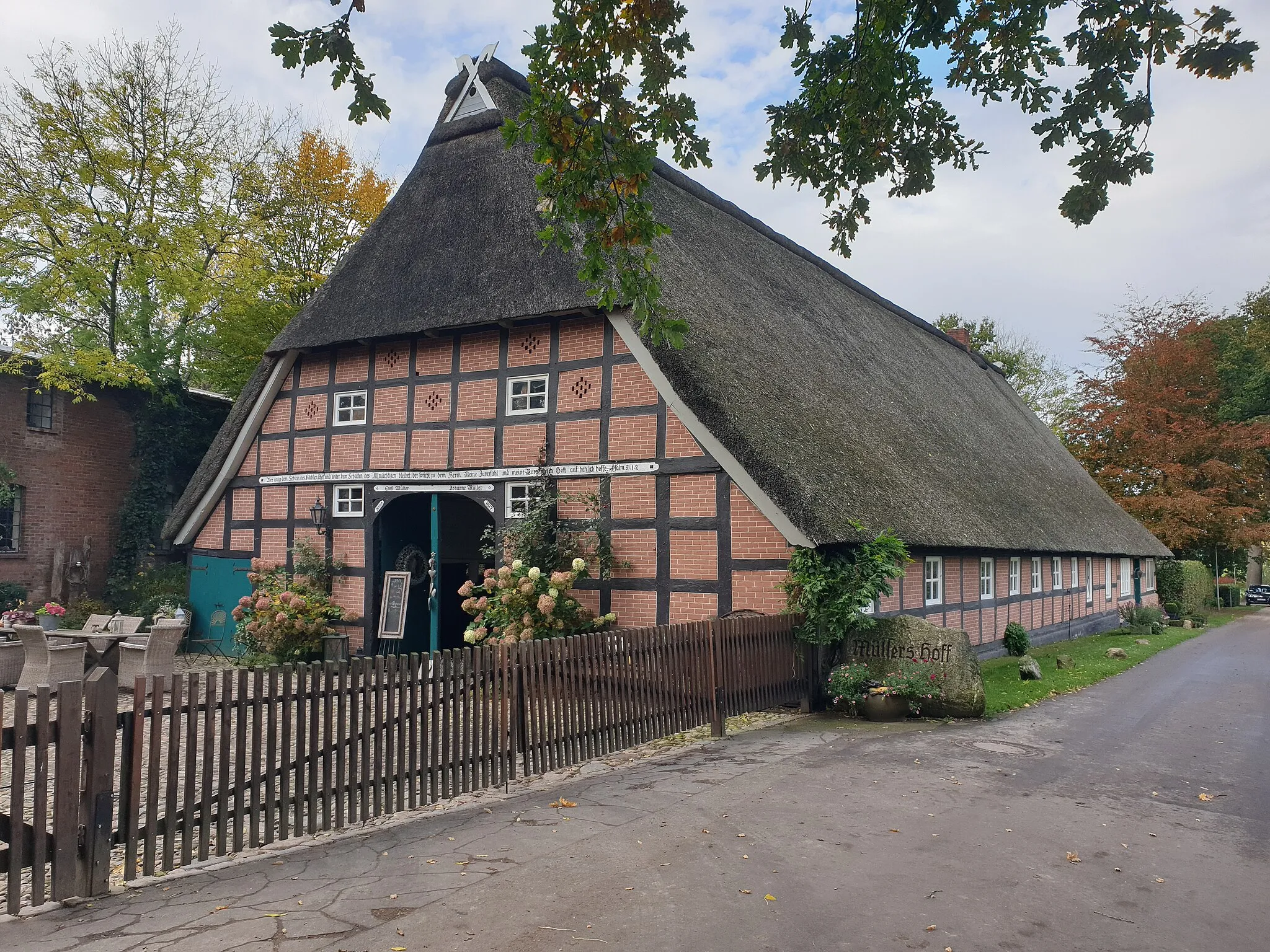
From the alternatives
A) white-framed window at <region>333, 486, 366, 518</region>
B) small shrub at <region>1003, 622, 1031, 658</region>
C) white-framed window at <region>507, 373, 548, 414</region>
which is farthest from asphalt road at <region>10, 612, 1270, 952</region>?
white-framed window at <region>333, 486, 366, 518</region>

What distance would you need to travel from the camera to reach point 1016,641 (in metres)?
15.5

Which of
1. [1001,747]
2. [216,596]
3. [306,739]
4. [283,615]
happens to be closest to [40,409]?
[216,596]

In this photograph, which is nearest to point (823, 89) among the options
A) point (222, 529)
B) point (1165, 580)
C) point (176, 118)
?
point (222, 529)

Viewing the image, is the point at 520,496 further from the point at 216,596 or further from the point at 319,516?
the point at 216,596

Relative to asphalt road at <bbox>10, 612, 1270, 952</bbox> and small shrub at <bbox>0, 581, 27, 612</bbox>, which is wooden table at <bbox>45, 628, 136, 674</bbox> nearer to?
asphalt road at <bbox>10, 612, 1270, 952</bbox>

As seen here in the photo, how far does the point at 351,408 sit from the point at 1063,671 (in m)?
12.3

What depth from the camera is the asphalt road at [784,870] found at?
4.11 m

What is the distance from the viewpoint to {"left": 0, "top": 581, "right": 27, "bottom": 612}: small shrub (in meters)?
17.0

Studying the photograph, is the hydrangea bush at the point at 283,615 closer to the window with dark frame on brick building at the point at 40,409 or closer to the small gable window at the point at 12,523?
the small gable window at the point at 12,523

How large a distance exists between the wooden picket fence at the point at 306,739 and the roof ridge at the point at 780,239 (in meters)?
9.01

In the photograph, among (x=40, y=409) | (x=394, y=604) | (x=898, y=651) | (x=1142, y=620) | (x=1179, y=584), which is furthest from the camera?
(x=1179, y=584)

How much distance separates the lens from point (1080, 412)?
32438 mm

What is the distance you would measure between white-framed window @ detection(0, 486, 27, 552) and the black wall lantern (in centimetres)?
781

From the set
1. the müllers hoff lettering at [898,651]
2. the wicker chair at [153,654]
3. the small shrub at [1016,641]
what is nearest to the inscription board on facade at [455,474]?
the müllers hoff lettering at [898,651]
